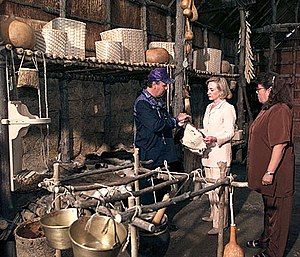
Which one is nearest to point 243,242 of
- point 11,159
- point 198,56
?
point 11,159

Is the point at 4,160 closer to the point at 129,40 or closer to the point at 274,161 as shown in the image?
the point at 129,40

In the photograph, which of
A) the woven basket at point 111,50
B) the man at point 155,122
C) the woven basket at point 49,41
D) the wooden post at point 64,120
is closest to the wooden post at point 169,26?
the woven basket at point 111,50

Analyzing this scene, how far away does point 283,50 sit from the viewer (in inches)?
601

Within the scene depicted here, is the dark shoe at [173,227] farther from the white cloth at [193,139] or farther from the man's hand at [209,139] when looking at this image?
the man's hand at [209,139]

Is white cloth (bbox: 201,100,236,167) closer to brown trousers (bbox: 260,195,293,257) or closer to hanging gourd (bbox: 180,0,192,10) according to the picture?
brown trousers (bbox: 260,195,293,257)

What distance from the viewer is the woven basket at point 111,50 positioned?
5652mm

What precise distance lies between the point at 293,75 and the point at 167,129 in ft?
37.9

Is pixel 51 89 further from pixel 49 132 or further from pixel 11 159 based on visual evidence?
pixel 11 159

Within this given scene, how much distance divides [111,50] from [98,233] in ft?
12.2

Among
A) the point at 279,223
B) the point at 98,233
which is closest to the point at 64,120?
the point at 279,223

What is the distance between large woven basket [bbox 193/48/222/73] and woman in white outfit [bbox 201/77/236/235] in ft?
14.4

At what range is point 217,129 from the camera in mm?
4805

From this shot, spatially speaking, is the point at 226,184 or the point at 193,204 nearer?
the point at 226,184

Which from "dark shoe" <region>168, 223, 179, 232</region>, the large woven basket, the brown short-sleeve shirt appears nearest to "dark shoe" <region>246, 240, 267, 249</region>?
the brown short-sleeve shirt
